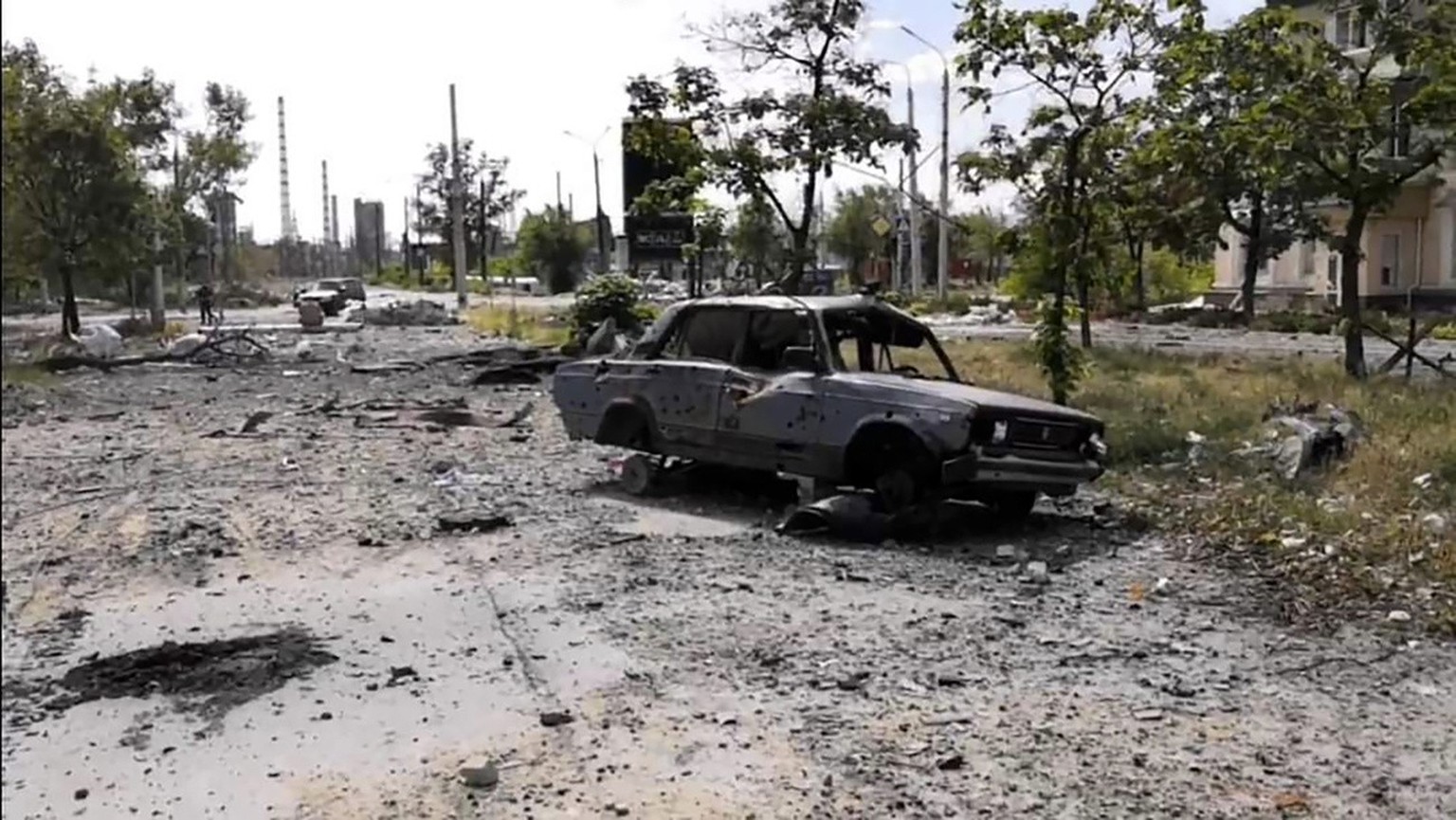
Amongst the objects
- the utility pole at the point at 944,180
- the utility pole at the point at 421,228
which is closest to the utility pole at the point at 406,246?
the utility pole at the point at 421,228

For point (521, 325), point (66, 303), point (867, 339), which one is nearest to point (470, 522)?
point (867, 339)

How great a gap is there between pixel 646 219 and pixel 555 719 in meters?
18.2

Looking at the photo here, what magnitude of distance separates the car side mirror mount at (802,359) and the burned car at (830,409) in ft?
0.04

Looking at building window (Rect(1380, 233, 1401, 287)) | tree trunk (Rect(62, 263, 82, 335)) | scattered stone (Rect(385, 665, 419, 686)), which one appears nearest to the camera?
tree trunk (Rect(62, 263, 82, 335))

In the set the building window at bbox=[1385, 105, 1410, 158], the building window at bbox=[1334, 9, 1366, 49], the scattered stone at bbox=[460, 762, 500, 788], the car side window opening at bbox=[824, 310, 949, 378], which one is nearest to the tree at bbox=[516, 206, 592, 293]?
the building window at bbox=[1334, 9, 1366, 49]

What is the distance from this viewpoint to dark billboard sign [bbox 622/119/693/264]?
68.0 ft

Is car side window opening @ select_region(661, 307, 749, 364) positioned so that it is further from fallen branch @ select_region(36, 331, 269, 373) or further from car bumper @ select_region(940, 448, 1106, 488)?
fallen branch @ select_region(36, 331, 269, 373)

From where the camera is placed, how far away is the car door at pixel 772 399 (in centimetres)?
1010

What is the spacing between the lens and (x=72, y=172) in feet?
36.2

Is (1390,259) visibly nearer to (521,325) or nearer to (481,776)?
(521,325)

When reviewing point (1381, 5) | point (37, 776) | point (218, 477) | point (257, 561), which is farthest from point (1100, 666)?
point (1381, 5)

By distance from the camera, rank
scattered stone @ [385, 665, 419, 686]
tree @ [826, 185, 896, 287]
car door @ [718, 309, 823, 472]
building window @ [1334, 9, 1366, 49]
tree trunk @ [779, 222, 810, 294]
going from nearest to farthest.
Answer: scattered stone @ [385, 665, 419, 686], car door @ [718, 309, 823, 472], building window @ [1334, 9, 1366, 49], tree trunk @ [779, 222, 810, 294], tree @ [826, 185, 896, 287]

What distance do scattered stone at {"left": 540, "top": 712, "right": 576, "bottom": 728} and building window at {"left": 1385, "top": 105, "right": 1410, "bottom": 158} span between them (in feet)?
49.9

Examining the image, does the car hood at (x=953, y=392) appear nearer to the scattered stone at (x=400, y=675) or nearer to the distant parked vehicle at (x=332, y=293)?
the scattered stone at (x=400, y=675)
